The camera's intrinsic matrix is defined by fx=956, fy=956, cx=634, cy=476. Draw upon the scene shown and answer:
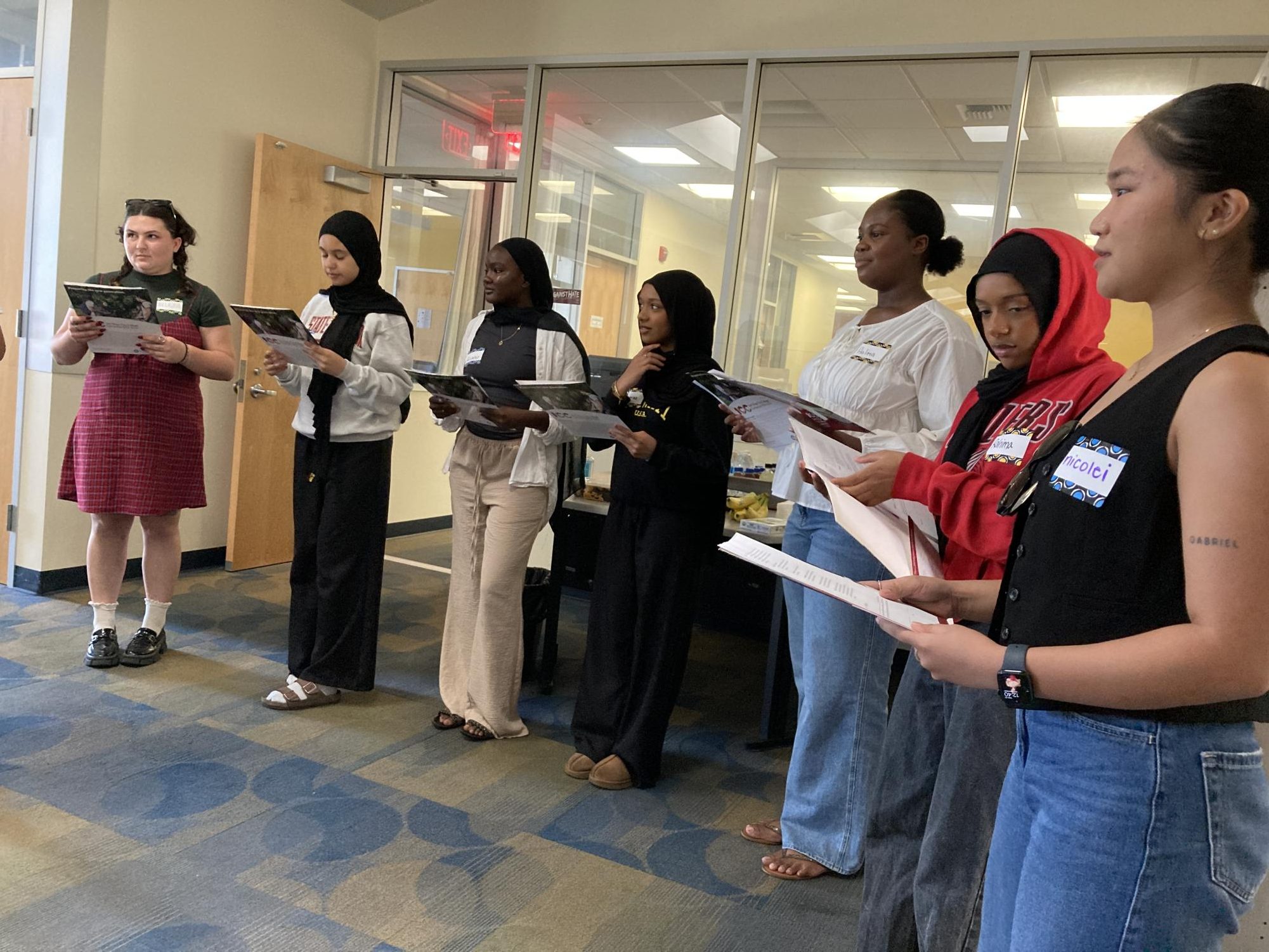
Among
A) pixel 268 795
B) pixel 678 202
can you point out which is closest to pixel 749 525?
pixel 268 795

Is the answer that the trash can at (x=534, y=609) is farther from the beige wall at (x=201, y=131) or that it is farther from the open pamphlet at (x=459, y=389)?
the beige wall at (x=201, y=131)

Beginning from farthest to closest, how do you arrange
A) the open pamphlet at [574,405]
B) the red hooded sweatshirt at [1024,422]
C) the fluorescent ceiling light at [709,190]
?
1. the fluorescent ceiling light at [709,190]
2. the open pamphlet at [574,405]
3. the red hooded sweatshirt at [1024,422]

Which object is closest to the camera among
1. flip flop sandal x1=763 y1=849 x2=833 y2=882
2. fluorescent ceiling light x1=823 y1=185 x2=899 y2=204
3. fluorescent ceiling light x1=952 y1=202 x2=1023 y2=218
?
flip flop sandal x1=763 y1=849 x2=833 y2=882

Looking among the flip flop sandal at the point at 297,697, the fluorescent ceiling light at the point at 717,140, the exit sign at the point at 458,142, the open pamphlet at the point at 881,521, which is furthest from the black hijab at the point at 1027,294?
the exit sign at the point at 458,142

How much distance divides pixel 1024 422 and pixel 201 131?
4487 mm

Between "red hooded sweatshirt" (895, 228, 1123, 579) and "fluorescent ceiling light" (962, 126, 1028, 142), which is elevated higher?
"fluorescent ceiling light" (962, 126, 1028, 142)

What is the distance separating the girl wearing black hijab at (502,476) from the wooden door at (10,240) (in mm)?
2408

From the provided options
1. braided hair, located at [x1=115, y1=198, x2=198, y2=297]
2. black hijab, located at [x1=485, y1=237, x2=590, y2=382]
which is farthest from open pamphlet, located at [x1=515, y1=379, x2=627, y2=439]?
braided hair, located at [x1=115, y1=198, x2=198, y2=297]

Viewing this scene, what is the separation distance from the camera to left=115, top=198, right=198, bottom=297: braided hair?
3.36 m

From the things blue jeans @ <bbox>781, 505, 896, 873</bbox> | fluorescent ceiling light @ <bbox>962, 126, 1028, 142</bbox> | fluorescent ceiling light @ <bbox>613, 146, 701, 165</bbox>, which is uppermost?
fluorescent ceiling light @ <bbox>962, 126, 1028, 142</bbox>

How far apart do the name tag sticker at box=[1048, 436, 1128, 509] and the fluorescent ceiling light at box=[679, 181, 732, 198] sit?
431 cm

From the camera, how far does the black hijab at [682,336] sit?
2.71 metres

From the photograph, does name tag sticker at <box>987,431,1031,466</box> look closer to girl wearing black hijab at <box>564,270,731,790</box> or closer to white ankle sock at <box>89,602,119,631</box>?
girl wearing black hijab at <box>564,270,731,790</box>

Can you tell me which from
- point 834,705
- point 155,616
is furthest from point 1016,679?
point 155,616
